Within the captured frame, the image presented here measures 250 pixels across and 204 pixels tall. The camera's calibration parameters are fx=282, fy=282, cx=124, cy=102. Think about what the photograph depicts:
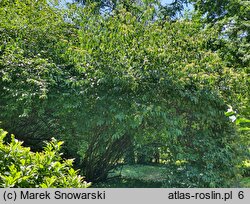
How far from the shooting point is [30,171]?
2.00 metres

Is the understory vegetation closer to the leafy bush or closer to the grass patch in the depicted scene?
the grass patch

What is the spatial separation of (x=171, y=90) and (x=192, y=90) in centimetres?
36

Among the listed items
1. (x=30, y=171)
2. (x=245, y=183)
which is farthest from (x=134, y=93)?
(x=245, y=183)

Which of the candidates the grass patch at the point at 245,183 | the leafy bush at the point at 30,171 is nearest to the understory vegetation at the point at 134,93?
the grass patch at the point at 245,183

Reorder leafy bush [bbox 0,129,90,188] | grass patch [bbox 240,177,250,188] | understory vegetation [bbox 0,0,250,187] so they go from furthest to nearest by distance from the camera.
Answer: grass patch [bbox 240,177,250,188], understory vegetation [bbox 0,0,250,187], leafy bush [bbox 0,129,90,188]

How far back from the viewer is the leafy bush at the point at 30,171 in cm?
190

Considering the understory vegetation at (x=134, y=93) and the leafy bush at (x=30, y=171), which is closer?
the leafy bush at (x=30, y=171)

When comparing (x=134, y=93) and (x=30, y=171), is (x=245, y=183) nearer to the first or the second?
(x=134, y=93)

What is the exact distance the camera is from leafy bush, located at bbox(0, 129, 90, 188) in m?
1.90

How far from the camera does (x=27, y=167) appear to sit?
2025 mm

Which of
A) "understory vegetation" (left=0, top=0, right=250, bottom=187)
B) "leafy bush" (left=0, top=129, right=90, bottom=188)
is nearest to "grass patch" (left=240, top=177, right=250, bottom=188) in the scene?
"understory vegetation" (left=0, top=0, right=250, bottom=187)

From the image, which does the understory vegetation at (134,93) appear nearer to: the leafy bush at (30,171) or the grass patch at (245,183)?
the grass patch at (245,183)

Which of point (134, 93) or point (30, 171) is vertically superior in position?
point (134, 93)
